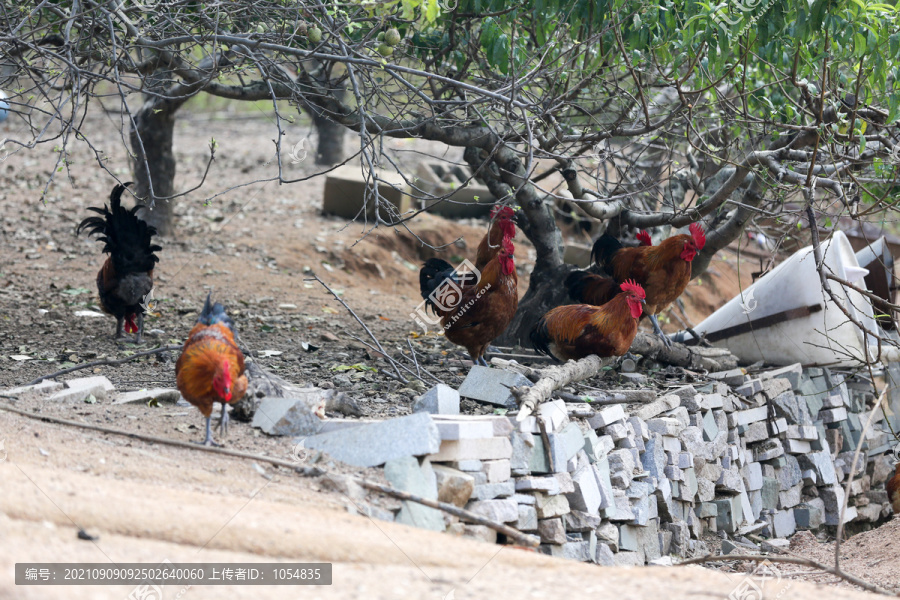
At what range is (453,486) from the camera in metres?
4.16

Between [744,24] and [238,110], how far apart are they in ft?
59.2

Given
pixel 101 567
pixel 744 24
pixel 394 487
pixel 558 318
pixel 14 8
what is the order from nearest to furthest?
1. pixel 101 567
2. pixel 394 487
3. pixel 744 24
4. pixel 14 8
5. pixel 558 318

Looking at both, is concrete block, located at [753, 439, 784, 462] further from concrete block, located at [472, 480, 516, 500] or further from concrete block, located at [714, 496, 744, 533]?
concrete block, located at [472, 480, 516, 500]

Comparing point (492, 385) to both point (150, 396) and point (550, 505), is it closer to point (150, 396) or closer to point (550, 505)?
point (550, 505)

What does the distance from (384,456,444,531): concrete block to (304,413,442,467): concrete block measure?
0.06m

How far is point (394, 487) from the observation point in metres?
3.94

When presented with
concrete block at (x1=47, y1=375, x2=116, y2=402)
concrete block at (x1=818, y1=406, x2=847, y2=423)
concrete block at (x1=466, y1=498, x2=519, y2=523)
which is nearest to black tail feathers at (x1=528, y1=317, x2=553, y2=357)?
concrete block at (x1=466, y1=498, x2=519, y2=523)

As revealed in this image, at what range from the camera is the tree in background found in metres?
4.64

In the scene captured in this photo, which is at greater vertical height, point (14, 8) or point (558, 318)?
point (14, 8)

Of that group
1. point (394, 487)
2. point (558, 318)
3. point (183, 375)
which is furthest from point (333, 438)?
point (558, 318)

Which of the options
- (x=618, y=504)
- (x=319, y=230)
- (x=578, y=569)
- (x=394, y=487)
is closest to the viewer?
(x=578, y=569)

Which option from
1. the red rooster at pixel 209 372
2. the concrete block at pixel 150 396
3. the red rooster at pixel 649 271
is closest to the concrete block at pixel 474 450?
the red rooster at pixel 209 372

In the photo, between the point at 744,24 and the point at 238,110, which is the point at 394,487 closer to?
the point at 744,24

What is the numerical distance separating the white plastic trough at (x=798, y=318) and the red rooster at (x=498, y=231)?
2.29 metres
